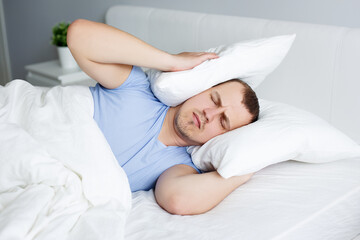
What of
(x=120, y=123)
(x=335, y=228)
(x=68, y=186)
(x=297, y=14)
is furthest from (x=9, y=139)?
(x=297, y=14)

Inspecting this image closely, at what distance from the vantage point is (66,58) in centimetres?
260

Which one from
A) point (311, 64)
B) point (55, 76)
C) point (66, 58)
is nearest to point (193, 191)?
point (311, 64)

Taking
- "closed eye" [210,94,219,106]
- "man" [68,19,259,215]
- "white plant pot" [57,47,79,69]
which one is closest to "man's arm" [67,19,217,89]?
"man" [68,19,259,215]

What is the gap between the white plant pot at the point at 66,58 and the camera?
2.59 m

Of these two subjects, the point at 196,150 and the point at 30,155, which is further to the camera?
the point at 196,150

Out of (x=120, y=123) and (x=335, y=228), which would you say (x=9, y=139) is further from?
(x=335, y=228)

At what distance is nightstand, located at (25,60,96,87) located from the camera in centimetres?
248

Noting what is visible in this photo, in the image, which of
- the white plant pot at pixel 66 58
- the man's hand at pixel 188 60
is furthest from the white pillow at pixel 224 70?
the white plant pot at pixel 66 58

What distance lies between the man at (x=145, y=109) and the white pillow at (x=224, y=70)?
0.11 feet

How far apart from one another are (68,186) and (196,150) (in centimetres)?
47

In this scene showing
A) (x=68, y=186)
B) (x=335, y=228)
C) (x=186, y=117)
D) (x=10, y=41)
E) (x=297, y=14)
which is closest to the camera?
(x=68, y=186)

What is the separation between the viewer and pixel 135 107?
142 cm

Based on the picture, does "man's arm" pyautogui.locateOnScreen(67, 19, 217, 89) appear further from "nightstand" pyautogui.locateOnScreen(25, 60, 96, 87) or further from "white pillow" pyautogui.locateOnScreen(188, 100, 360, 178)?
"nightstand" pyautogui.locateOnScreen(25, 60, 96, 87)

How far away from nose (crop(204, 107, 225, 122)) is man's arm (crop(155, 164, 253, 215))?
195mm
